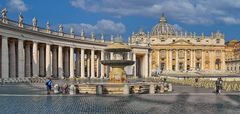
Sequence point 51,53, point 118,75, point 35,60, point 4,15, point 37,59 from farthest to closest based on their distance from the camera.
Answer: point 51,53 < point 37,59 < point 35,60 < point 4,15 < point 118,75

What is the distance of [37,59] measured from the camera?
72.9m

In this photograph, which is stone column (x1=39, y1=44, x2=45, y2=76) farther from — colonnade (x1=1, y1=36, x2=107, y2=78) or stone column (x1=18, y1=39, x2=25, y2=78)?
stone column (x1=18, y1=39, x2=25, y2=78)

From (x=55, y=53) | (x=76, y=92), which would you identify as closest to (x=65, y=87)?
(x=76, y=92)

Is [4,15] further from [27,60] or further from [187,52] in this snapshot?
[187,52]

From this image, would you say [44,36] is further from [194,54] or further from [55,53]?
[194,54]

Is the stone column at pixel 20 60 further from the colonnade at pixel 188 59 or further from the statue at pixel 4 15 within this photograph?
the colonnade at pixel 188 59

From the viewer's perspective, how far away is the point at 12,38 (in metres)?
63.8

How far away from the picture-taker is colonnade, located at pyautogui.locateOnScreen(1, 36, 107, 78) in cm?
6291

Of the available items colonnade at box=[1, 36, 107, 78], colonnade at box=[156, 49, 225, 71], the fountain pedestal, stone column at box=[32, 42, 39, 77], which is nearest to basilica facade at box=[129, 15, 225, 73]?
colonnade at box=[156, 49, 225, 71]

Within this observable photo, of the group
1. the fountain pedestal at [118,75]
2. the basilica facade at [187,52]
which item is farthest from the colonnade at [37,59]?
the basilica facade at [187,52]

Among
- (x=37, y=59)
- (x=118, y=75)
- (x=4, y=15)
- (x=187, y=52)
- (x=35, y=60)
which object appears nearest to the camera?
(x=118, y=75)

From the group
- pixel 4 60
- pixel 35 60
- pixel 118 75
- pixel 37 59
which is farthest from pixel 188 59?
pixel 118 75

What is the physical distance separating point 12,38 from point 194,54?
12857 centimetres

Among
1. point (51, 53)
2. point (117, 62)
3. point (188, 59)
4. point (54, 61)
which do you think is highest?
point (188, 59)
